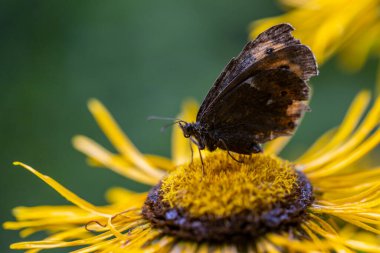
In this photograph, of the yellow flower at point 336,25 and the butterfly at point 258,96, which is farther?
the yellow flower at point 336,25

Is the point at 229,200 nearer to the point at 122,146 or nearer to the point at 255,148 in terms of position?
the point at 255,148

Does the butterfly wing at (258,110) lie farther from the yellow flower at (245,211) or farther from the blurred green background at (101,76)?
the blurred green background at (101,76)

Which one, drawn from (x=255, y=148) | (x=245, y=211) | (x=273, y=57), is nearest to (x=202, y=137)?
(x=255, y=148)

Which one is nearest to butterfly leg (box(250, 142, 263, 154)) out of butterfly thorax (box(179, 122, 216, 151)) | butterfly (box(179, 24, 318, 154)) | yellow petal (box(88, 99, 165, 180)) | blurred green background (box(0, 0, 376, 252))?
butterfly (box(179, 24, 318, 154))

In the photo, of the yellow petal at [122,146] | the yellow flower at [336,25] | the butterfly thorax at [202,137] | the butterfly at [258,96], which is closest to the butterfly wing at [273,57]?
the butterfly at [258,96]

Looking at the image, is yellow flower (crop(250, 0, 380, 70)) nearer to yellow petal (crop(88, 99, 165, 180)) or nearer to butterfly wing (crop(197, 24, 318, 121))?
butterfly wing (crop(197, 24, 318, 121))

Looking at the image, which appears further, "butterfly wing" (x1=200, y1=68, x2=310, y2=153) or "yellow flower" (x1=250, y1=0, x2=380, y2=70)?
"yellow flower" (x1=250, y1=0, x2=380, y2=70)
